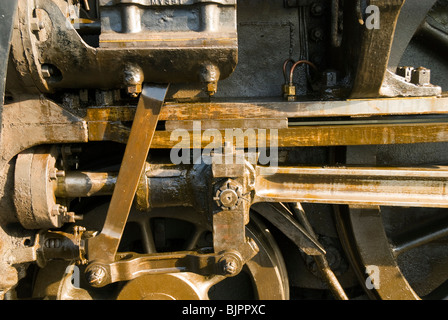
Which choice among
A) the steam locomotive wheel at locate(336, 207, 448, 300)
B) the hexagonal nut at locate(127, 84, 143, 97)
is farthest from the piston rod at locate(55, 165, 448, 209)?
the hexagonal nut at locate(127, 84, 143, 97)

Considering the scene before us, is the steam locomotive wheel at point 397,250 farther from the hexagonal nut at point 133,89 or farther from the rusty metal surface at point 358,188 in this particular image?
the hexagonal nut at point 133,89

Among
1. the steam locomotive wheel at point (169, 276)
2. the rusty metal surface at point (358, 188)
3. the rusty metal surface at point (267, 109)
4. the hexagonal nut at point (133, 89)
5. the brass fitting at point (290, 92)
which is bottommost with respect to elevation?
the steam locomotive wheel at point (169, 276)

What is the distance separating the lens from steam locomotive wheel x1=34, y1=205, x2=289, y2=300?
2.13 metres

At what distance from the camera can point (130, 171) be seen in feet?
5.74

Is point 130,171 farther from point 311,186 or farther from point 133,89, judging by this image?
point 311,186

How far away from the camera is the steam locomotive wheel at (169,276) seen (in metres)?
2.13

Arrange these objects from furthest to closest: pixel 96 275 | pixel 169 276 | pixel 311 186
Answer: pixel 169 276
pixel 311 186
pixel 96 275

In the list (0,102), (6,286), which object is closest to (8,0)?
(0,102)

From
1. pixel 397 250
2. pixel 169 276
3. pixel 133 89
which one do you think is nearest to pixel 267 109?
pixel 133 89

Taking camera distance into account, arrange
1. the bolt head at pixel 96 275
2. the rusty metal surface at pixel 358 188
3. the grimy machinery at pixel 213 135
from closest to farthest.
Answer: the grimy machinery at pixel 213 135 → the bolt head at pixel 96 275 → the rusty metal surface at pixel 358 188

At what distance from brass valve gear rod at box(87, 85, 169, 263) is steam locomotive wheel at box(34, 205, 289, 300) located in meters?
0.35

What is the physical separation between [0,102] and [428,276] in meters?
2.24

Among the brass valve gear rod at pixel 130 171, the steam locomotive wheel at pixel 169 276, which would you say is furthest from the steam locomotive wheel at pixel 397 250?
the brass valve gear rod at pixel 130 171

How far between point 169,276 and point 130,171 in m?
0.64
